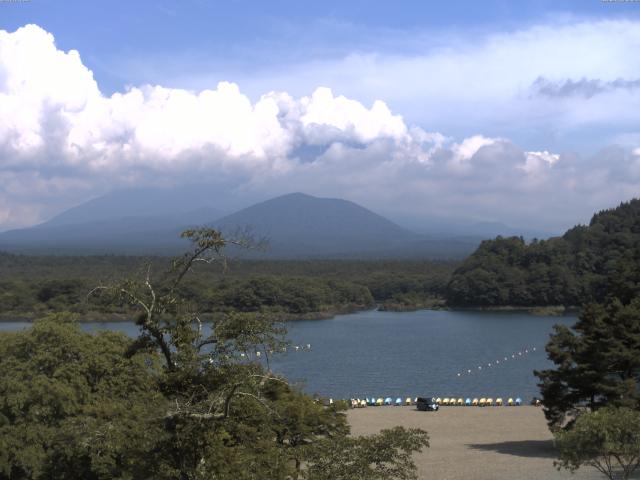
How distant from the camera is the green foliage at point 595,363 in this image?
1537 centimetres

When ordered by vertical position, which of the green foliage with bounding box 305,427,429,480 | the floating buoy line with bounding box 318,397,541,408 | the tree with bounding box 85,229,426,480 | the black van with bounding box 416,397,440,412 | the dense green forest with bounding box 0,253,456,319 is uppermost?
the tree with bounding box 85,229,426,480

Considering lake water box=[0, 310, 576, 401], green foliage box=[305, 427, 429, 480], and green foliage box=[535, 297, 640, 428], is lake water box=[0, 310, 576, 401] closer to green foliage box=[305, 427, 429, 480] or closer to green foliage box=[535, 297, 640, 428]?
green foliage box=[535, 297, 640, 428]

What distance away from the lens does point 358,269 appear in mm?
92812

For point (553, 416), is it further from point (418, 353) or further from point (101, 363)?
point (418, 353)

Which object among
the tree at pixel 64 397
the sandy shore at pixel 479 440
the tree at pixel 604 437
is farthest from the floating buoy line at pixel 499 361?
the tree at pixel 604 437

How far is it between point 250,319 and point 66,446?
5.38m

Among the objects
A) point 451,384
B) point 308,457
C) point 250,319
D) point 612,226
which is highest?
point 612,226

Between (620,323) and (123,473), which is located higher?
(620,323)

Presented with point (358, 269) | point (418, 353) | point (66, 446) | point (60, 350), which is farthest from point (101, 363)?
point (358, 269)

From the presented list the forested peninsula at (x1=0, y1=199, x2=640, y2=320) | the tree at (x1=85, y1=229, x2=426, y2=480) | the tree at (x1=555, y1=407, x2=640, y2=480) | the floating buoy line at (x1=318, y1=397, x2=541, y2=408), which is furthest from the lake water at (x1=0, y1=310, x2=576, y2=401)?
the tree at (x1=85, y1=229, x2=426, y2=480)

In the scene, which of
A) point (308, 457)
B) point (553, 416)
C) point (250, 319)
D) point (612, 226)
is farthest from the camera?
point (612, 226)

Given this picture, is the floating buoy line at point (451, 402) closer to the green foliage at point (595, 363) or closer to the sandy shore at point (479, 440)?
the sandy shore at point (479, 440)

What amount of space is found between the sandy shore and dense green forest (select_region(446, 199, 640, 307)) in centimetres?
3910

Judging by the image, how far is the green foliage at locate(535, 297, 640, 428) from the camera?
15.4 metres
